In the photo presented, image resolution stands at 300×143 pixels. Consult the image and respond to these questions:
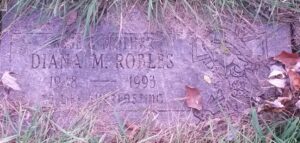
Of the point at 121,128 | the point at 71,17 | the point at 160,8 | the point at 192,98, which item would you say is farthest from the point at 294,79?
the point at 71,17

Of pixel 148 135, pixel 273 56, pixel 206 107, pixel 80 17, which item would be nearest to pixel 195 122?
pixel 206 107

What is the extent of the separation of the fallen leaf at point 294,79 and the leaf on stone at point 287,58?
7cm

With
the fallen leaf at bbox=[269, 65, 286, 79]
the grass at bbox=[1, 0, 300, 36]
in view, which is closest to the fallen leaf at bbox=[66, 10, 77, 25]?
the grass at bbox=[1, 0, 300, 36]

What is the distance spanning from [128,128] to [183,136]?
28cm

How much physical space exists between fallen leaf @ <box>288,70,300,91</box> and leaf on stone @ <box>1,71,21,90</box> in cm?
141

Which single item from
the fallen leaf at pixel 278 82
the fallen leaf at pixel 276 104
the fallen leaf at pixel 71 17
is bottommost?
the fallen leaf at pixel 276 104

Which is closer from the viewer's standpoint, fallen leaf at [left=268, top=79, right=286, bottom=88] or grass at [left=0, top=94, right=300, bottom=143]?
grass at [left=0, top=94, right=300, bottom=143]

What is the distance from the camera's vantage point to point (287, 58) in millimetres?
2758

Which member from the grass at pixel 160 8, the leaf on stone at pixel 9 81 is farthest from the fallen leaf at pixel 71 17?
the leaf on stone at pixel 9 81

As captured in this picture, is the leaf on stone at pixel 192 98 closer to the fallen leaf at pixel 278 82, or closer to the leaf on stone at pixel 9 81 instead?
the fallen leaf at pixel 278 82

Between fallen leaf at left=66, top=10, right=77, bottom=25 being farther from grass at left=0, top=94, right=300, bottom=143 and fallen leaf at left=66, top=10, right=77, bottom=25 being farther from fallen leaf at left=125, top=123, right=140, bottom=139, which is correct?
fallen leaf at left=125, top=123, right=140, bottom=139

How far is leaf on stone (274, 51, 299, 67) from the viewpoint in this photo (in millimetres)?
2740

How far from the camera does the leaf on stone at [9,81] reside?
267cm

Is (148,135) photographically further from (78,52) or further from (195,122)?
(78,52)
